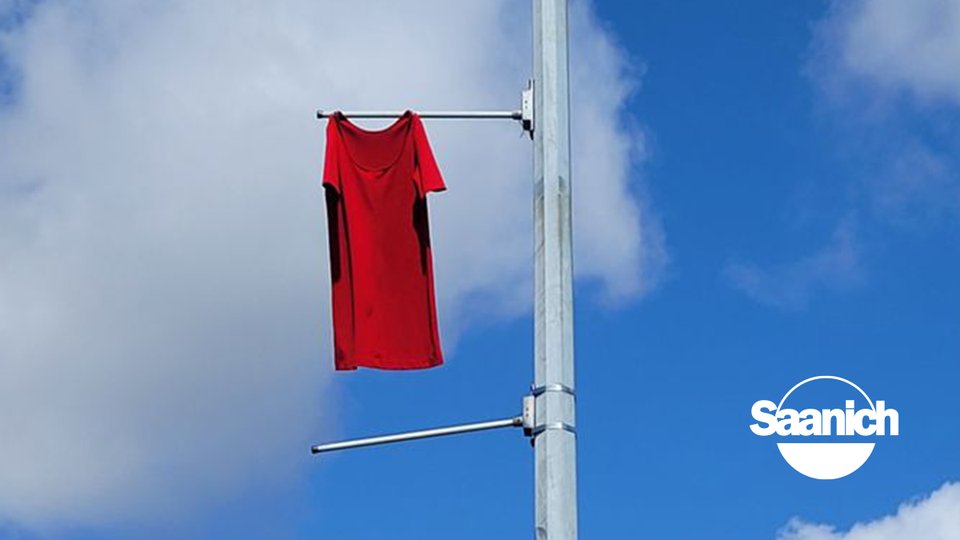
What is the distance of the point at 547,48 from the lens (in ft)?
34.4

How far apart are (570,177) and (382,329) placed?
5.42ft

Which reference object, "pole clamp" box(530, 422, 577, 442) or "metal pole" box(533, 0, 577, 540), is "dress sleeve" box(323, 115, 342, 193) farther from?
"pole clamp" box(530, 422, 577, 442)

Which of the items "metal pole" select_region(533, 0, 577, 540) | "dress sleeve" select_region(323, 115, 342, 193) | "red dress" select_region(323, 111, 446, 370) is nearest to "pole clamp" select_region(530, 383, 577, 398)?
"metal pole" select_region(533, 0, 577, 540)

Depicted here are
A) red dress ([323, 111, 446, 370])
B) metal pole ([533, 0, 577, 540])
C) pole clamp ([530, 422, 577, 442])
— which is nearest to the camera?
metal pole ([533, 0, 577, 540])

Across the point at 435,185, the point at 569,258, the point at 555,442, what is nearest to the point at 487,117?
the point at 435,185

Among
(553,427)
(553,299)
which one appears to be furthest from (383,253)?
(553,427)

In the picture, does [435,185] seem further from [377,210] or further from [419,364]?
[419,364]

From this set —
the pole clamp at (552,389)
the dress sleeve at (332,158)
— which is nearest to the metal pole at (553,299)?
the pole clamp at (552,389)

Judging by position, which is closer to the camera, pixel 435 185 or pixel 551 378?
pixel 551 378

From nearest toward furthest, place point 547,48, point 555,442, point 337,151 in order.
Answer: point 555,442 → point 547,48 → point 337,151

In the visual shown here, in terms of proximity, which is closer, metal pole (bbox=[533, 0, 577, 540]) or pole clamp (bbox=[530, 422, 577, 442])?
metal pole (bbox=[533, 0, 577, 540])

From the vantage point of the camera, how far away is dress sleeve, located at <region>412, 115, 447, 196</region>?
10992 mm

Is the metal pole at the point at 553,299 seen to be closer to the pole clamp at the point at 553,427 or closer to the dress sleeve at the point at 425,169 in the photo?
the pole clamp at the point at 553,427

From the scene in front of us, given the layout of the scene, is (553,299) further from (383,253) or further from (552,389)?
(383,253)
